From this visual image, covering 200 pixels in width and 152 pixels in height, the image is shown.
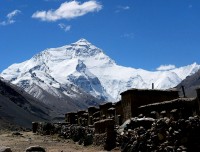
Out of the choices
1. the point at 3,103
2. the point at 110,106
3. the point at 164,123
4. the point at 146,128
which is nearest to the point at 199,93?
the point at 164,123

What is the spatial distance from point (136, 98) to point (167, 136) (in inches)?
582

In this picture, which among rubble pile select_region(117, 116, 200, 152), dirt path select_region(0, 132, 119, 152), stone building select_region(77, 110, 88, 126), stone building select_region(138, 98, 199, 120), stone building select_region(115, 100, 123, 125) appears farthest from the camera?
stone building select_region(77, 110, 88, 126)

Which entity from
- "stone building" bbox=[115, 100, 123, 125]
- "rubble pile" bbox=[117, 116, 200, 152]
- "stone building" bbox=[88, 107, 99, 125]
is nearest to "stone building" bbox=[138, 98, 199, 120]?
"rubble pile" bbox=[117, 116, 200, 152]

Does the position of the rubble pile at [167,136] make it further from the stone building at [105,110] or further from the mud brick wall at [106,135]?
the stone building at [105,110]

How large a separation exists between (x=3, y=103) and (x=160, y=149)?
11125 centimetres

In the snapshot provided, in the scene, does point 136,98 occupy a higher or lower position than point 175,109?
higher

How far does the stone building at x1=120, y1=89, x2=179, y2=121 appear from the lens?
33.4 m

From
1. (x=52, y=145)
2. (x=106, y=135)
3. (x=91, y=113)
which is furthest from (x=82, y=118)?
(x=106, y=135)

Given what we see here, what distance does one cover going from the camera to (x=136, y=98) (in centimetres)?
3378

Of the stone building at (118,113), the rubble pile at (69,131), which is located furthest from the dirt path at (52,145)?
the stone building at (118,113)

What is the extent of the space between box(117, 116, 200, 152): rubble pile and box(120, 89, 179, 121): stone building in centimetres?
1089

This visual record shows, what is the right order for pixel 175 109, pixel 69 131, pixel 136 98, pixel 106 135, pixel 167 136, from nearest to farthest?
1. pixel 167 136
2. pixel 175 109
3. pixel 106 135
4. pixel 136 98
5. pixel 69 131

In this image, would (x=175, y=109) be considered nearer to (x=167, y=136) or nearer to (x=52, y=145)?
(x=167, y=136)

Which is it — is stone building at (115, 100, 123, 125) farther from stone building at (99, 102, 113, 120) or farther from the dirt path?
the dirt path
